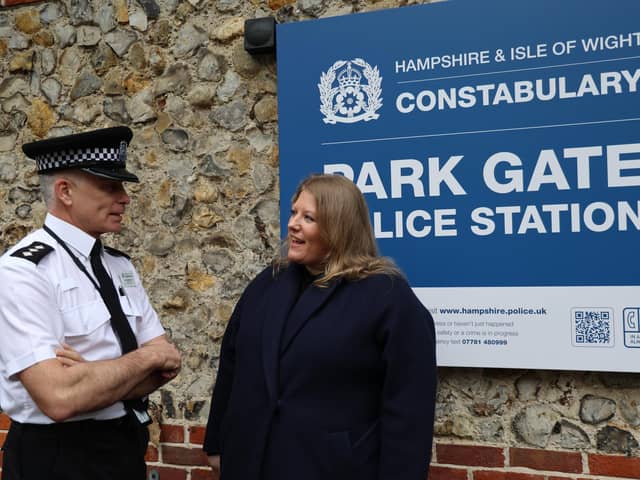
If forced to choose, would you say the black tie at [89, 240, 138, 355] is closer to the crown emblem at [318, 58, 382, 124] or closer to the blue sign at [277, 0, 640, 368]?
the blue sign at [277, 0, 640, 368]

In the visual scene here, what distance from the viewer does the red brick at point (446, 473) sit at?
301 cm

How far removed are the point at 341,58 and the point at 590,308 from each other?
4.55 ft

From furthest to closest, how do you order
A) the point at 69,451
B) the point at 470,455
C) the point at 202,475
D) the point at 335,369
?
the point at 202,475 → the point at 470,455 → the point at 335,369 → the point at 69,451

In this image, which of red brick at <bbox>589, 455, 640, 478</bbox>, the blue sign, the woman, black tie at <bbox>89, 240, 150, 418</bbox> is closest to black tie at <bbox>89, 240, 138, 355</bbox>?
black tie at <bbox>89, 240, 150, 418</bbox>

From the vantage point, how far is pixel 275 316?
2344 millimetres

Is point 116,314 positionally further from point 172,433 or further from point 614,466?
point 614,466

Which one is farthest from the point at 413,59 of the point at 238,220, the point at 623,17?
the point at 238,220

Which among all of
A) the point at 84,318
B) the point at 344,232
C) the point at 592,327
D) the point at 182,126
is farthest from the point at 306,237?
the point at 182,126

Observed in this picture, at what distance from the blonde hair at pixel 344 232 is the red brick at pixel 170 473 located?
156 cm

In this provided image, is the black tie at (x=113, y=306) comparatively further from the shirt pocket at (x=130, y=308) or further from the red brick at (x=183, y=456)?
the red brick at (x=183, y=456)

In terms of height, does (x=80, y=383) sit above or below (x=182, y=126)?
below

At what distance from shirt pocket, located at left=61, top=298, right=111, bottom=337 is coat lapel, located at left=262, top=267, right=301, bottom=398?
471 mm

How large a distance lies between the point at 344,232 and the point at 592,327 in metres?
1.02

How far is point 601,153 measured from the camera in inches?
108
